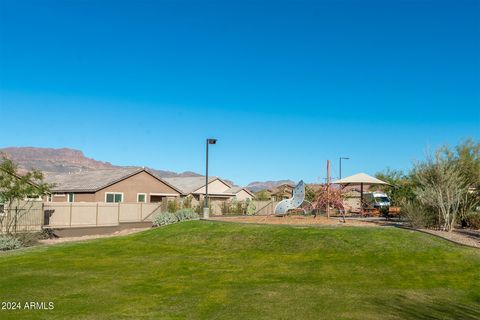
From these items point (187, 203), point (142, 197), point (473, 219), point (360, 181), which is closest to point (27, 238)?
point (187, 203)

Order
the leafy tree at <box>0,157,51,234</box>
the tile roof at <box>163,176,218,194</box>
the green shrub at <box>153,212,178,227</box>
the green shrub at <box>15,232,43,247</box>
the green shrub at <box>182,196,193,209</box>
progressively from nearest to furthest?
the green shrub at <box>15,232,43,247</box>, the leafy tree at <box>0,157,51,234</box>, the green shrub at <box>153,212,178,227</box>, the green shrub at <box>182,196,193,209</box>, the tile roof at <box>163,176,218,194</box>

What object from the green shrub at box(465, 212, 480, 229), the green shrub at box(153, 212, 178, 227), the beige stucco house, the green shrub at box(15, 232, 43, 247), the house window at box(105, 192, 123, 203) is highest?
the beige stucco house

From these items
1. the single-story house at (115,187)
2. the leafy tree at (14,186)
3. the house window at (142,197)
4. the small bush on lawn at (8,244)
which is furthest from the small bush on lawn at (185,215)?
the house window at (142,197)

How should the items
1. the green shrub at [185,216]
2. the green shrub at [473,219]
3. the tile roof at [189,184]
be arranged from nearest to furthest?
the green shrub at [473,219] → the green shrub at [185,216] → the tile roof at [189,184]

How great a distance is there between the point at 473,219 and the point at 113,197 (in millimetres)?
29960

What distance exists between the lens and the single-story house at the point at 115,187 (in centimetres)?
4066

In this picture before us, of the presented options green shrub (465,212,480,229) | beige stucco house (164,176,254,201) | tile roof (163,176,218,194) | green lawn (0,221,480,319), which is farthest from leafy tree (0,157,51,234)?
tile roof (163,176,218,194)

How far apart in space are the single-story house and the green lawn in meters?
21.0

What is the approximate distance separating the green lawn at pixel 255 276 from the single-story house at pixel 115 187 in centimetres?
2097

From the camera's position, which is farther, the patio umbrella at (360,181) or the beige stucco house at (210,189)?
the beige stucco house at (210,189)

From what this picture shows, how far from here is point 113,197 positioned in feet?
135

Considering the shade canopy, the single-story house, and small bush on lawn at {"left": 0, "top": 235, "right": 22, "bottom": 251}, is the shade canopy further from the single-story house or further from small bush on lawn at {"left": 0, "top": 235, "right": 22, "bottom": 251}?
small bush on lawn at {"left": 0, "top": 235, "right": 22, "bottom": 251}

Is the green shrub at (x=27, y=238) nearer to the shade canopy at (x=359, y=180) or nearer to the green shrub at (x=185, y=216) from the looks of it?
the green shrub at (x=185, y=216)

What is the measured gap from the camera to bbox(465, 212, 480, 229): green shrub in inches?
839
